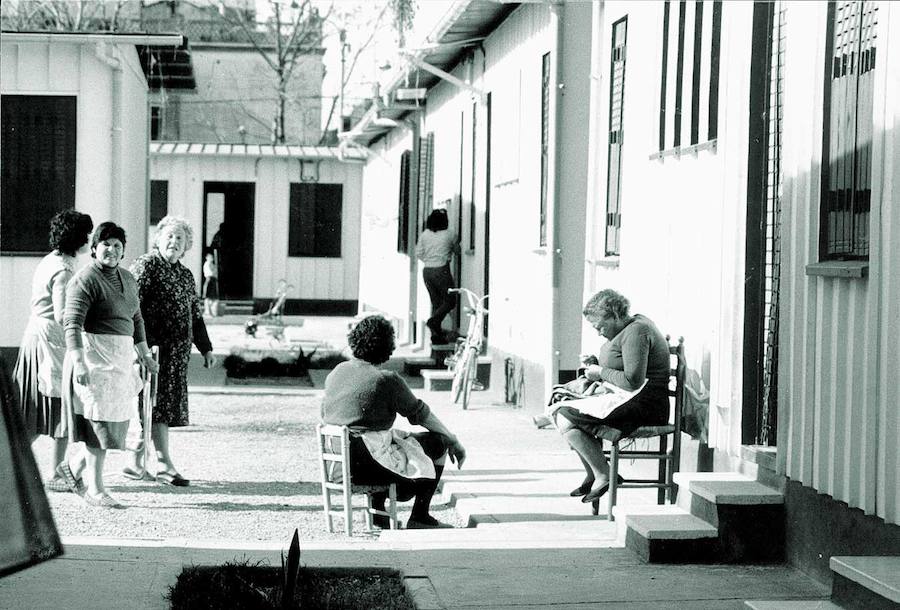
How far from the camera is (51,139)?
14.0 m

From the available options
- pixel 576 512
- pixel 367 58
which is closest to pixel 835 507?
pixel 576 512

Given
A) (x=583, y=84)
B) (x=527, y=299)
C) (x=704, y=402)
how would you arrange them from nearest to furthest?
(x=704, y=402) → (x=583, y=84) → (x=527, y=299)

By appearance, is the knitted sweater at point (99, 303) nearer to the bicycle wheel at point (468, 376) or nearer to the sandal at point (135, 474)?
the sandal at point (135, 474)

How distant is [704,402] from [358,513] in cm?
206


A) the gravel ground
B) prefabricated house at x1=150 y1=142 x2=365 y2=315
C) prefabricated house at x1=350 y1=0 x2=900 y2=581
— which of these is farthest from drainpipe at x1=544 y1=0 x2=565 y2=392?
prefabricated house at x1=150 y1=142 x2=365 y2=315

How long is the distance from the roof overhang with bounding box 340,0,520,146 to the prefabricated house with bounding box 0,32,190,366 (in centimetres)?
273

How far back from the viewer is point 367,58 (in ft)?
99.8

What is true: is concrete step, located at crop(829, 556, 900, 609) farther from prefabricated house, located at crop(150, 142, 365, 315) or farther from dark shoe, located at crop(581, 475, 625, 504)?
prefabricated house, located at crop(150, 142, 365, 315)

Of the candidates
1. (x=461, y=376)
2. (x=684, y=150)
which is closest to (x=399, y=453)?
(x=684, y=150)

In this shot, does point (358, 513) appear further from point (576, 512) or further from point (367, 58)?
point (367, 58)

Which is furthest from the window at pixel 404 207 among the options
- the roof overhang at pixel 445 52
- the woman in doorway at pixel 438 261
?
the woman in doorway at pixel 438 261

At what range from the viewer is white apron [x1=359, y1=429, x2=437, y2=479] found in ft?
23.8

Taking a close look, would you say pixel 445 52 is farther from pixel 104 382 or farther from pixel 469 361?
pixel 104 382

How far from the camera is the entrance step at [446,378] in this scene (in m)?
15.0
